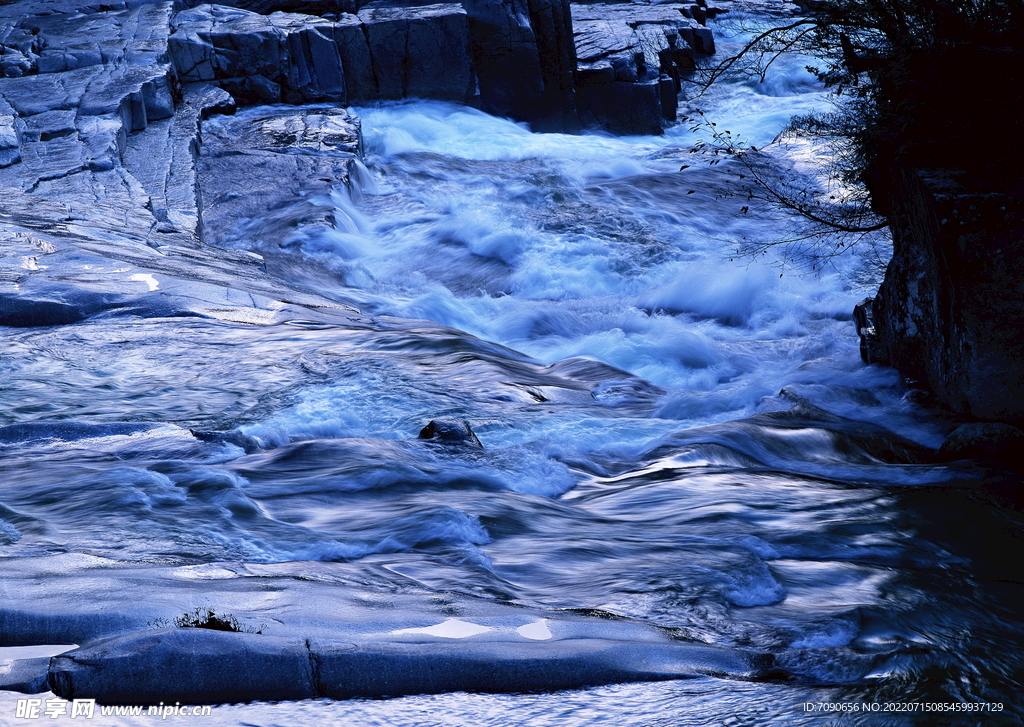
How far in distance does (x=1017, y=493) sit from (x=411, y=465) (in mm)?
3135

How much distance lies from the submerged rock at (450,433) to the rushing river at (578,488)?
0.48 ft

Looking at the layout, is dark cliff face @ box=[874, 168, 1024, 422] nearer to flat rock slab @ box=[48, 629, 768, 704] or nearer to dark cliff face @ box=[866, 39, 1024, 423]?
dark cliff face @ box=[866, 39, 1024, 423]

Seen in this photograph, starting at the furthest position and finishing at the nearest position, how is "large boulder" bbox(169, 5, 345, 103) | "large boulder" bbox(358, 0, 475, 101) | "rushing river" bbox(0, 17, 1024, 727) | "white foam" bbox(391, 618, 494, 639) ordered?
1. "large boulder" bbox(358, 0, 475, 101)
2. "large boulder" bbox(169, 5, 345, 103)
3. "rushing river" bbox(0, 17, 1024, 727)
4. "white foam" bbox(391, 618, 494, 639)

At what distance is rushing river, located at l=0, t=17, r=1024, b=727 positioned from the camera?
2.57 meters

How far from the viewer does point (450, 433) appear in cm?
486

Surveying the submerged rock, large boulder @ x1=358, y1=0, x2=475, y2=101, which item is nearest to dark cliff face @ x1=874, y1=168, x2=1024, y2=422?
the submerged rock

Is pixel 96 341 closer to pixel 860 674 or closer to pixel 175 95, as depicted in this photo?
pixel 860 674

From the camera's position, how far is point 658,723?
2102 millimetres

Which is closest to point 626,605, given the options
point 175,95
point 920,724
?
point 920,724

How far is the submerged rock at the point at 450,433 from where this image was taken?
4.84 m
